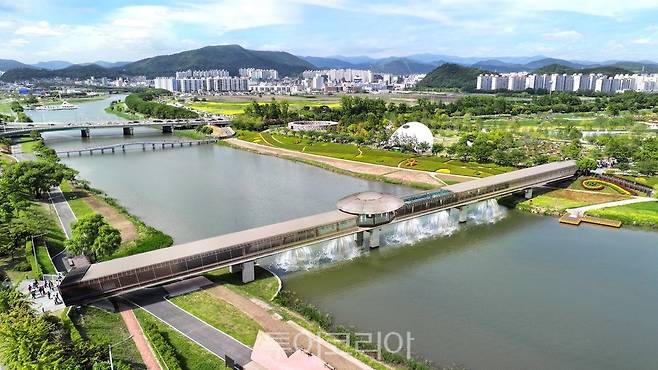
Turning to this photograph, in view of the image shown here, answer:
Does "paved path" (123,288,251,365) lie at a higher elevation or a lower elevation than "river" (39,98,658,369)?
higher

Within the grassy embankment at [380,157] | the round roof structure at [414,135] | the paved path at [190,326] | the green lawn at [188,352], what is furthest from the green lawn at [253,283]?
the round roof structure at [414,135]

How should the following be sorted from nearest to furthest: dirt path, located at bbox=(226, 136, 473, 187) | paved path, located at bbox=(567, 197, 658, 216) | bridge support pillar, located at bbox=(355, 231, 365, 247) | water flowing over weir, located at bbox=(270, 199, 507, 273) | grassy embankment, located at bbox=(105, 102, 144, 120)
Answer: water flowing over weir, located at bbox=(270, 199, 507, 273) → bridge support pillar, located at bbox=(355, 231, 365, 247) → paved path, located at bbox=(567, 197, 658, 216) → dirt path, located at bbox=(226, 136, 473, 187) → grassy embankment, located at bbox=(105, 102, 144, 120)

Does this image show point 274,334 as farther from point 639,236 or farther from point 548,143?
point 548,143

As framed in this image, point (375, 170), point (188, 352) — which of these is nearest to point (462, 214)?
point (375, 170)

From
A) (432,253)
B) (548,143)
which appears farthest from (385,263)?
(548,143)

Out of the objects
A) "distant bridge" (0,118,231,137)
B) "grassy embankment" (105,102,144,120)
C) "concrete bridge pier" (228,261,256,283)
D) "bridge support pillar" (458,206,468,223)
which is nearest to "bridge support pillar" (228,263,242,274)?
"concrete bridge pier" (228,261,256,283)

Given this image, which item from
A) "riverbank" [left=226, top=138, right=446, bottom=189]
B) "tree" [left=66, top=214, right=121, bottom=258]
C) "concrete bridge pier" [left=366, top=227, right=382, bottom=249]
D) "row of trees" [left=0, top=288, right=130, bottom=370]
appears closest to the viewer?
"row of trees" [left=0, top=288, right=130, bottom=370]

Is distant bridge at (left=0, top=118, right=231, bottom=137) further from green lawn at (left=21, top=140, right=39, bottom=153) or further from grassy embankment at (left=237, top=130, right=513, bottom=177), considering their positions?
grassy embankment at (left=237, top=130, right=513, bottom=177)
